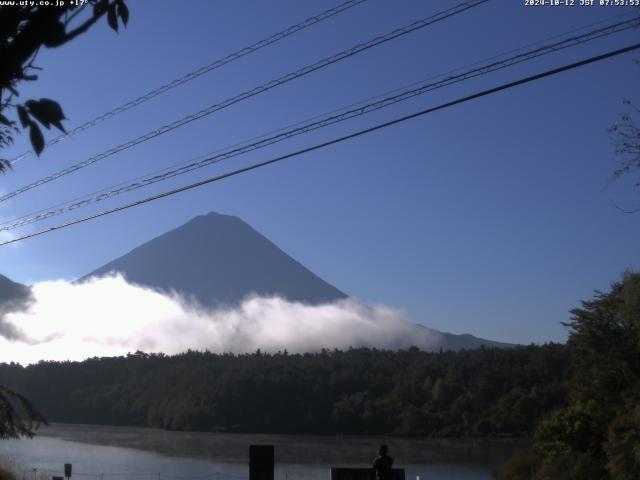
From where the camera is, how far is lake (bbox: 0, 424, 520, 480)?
4562cm

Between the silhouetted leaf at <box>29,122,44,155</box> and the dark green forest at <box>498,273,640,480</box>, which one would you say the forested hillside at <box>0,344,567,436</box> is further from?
the silhouetted leaf at <box>29,122,44,155</box>

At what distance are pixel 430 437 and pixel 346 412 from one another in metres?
12.2

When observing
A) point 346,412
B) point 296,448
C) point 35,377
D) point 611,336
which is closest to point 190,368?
point 35,377

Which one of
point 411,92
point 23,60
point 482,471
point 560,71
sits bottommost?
point 482,471

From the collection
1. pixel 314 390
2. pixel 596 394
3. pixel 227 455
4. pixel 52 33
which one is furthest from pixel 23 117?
pixel 314 390

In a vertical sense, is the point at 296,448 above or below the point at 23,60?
below

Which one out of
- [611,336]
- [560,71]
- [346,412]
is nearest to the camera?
[560,71]

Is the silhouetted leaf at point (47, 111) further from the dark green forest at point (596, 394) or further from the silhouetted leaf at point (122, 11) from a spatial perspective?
the dark green forest at point (596, 394)

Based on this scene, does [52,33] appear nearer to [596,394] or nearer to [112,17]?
[112,17]

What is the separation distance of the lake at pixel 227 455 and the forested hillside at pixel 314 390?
4288 mm

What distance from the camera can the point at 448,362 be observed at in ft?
311

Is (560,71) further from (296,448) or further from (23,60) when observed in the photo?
(296,448)

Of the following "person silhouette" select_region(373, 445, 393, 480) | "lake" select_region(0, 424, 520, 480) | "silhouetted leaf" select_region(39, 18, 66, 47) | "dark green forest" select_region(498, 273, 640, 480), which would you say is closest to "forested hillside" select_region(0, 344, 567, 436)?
"lake" select_region(0, 424, 520, 480)

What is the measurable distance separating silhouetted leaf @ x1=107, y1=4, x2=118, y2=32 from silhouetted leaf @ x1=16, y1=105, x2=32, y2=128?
1.66ft
